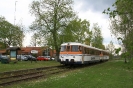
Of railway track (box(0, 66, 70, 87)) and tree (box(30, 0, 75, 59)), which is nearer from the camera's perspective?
railway track (box(0, 66, 70, 87))

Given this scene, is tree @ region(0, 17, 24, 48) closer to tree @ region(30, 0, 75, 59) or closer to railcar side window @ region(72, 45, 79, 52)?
tree @ region(30, 0, 75, 59)

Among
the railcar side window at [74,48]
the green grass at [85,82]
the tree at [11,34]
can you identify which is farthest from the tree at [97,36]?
the green grass at [85,82]

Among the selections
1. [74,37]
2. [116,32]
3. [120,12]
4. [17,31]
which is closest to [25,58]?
[17,31]

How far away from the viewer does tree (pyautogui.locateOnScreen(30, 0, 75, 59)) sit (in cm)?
4723

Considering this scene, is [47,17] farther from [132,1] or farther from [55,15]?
[132,1]

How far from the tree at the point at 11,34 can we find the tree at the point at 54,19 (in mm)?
27323

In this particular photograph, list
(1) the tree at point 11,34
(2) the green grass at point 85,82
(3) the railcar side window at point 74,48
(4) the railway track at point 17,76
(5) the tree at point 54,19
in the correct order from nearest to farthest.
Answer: (2) the green grass at point 85,82 < (4) the railway track at point 17,76 < (3) the railcar side window at point 74,48 < (5) the tree at point 54,19 < (1) the tree at point 11,34

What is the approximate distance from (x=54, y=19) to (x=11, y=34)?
3256cm

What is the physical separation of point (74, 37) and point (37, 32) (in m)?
7.79

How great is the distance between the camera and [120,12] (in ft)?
27.1

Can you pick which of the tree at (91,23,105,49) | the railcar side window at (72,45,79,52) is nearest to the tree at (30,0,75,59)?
the railcar side window at (72,45,79,52)

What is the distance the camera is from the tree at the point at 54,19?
4723 centimetres

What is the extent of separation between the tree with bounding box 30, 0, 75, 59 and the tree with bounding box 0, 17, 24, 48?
2732cm

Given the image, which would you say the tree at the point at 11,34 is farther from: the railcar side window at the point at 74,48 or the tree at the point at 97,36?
the railcar side window at the point at 74,48
